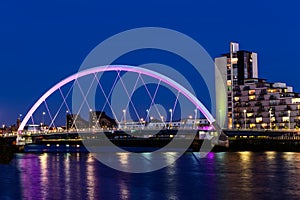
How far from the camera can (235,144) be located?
9888 cm

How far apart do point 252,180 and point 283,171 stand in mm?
8406

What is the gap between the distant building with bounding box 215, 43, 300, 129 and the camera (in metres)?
128

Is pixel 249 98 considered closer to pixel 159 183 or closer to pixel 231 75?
pixel 231 75

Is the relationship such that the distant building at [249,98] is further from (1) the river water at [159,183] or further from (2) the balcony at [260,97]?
(1) the river water at [159,183]

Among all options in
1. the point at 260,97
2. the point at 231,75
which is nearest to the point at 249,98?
the point at 260,97

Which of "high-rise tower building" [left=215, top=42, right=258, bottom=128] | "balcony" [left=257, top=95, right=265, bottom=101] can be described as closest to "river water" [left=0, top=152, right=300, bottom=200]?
"balcony" [left=257, top=95, right=265, bottom=101]

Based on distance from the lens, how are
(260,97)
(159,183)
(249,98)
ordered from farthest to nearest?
(249,98)
(260,97)
(159,183)

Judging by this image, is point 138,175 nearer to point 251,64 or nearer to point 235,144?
point 235,144

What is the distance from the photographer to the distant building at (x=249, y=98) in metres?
128

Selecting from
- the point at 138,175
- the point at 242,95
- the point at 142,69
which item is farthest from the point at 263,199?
the point at 242,95

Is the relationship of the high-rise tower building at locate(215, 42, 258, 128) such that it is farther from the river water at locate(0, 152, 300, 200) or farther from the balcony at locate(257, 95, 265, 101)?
the river water at locate(0, 152, 300, 200)

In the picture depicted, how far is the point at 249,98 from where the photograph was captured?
5359 inches

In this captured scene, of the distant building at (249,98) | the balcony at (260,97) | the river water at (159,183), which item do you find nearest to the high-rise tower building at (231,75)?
the distant building at (249,98)

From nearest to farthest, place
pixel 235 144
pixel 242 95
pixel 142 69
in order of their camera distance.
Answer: pixel 142 69
pixel 235 144
pixel 242 95
